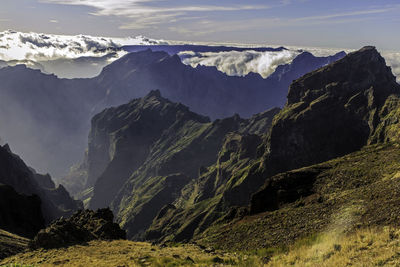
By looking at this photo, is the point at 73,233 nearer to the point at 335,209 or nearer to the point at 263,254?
the point at 263,254

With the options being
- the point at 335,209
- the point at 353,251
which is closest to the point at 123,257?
the point at 353,251

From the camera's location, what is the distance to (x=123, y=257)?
128ft

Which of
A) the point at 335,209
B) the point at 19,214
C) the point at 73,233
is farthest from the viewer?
the point at 19,214

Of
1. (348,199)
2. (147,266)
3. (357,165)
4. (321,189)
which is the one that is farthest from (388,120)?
(147,266)

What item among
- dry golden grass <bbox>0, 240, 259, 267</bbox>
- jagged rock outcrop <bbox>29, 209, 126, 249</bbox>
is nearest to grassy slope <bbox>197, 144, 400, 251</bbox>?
dry golden grass <bbox>0, 240, 259, 267</bbox>

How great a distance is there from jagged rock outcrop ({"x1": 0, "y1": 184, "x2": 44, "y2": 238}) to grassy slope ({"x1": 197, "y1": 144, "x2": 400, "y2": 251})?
225 feet

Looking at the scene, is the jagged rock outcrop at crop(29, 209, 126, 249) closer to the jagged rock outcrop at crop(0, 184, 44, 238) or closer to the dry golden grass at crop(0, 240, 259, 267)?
the dry golden grass at crop(0, 240, 259, 267)

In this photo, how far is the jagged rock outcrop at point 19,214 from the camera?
318 feet

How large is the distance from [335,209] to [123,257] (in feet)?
88.6

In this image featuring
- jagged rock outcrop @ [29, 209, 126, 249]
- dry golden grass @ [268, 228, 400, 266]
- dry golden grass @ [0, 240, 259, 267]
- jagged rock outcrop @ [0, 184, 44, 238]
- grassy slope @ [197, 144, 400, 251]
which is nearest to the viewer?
dry golden grass @ [268, 228, 400, 266]

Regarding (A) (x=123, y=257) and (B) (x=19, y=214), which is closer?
(A) (x=123, y=257)

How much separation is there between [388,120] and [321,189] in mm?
127369

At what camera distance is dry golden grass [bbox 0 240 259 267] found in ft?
114

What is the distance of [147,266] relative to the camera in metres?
34.7
